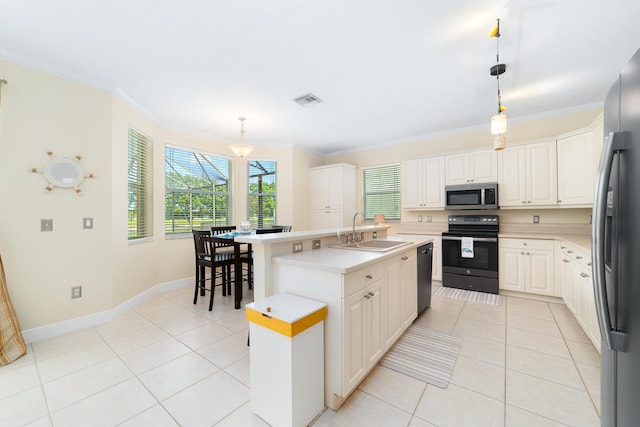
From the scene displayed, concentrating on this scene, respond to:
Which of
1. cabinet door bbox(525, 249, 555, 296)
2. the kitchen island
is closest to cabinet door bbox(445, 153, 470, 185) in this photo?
cabinet door bbox(525, 249, 555, 296)

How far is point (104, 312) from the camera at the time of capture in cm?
293

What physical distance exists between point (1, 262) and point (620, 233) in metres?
4.06

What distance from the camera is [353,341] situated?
1.70m

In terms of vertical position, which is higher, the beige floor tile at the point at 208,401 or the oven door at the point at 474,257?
the oven door at the point at 474,257

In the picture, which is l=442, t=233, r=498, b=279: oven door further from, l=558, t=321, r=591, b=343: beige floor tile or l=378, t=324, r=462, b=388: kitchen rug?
l=378, t=324, r=462, b=388: kitchen rug

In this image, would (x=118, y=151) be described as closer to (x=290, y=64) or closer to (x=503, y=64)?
(x=290, y=64)

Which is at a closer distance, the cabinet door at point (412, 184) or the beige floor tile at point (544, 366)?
the beige floor tile at point (544, 366)

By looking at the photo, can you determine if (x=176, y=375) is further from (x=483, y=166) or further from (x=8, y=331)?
(x=483, y=166)

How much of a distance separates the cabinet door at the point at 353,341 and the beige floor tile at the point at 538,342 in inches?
65.0

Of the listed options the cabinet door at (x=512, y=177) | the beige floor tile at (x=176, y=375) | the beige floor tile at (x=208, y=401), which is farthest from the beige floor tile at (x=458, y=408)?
the cabinet door at (x=512, y=177)

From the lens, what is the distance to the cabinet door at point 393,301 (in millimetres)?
A: 2188

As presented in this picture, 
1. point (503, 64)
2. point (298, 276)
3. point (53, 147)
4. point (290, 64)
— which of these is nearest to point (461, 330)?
point (298, 276)

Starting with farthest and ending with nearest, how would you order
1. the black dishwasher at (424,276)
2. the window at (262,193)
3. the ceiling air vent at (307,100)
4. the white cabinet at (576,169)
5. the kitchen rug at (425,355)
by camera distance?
1. the window at (262,193)
2. the ceiling air vent at (307,100)
3. the white cabinet at (576,169)
4. the black dishwasher at (424,276)
5. the kitchen rug at (425,355)

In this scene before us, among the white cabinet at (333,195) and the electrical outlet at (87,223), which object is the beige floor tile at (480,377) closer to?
the white cabinet at (333,195)
